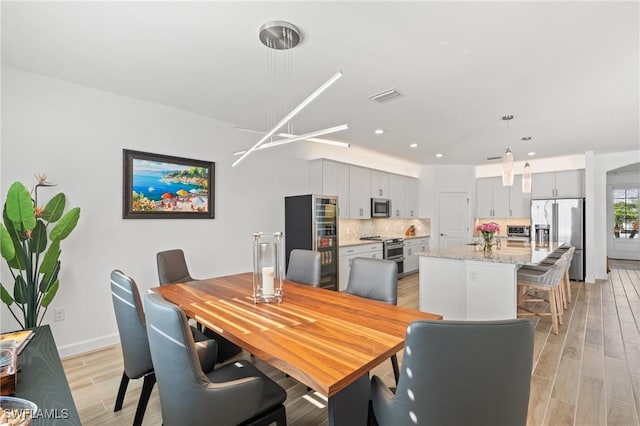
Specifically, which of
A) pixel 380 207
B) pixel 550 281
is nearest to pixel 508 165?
pixel 550 281

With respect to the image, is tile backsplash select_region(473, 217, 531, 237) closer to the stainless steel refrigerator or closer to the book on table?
the stainless steel refrigerator

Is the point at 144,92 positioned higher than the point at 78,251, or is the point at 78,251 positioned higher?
the point at 144,92

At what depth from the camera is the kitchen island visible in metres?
3.15

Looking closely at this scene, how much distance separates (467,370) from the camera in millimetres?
976

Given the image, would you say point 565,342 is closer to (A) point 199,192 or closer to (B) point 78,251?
(A) point 199,192

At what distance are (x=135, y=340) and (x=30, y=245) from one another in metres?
1.67

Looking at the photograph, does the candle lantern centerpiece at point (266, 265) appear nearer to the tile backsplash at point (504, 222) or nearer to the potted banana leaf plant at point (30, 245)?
the potted banana leaf plant at point (30, 245)

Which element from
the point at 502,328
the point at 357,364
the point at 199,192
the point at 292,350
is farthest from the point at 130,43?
the point at 502,328

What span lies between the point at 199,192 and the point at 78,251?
1.37 meters

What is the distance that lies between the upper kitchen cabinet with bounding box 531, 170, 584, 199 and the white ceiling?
2754 mm

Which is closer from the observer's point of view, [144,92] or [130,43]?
[130,43]

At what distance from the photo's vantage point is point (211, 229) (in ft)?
12.9

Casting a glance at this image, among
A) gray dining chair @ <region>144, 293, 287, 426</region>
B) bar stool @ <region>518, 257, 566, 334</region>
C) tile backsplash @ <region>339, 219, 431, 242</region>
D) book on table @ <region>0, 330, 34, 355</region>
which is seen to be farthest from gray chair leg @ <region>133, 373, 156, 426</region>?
tile backsplash @ <region>339, 219, 431, 242</region>

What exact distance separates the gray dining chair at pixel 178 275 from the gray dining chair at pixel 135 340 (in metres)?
0.93
